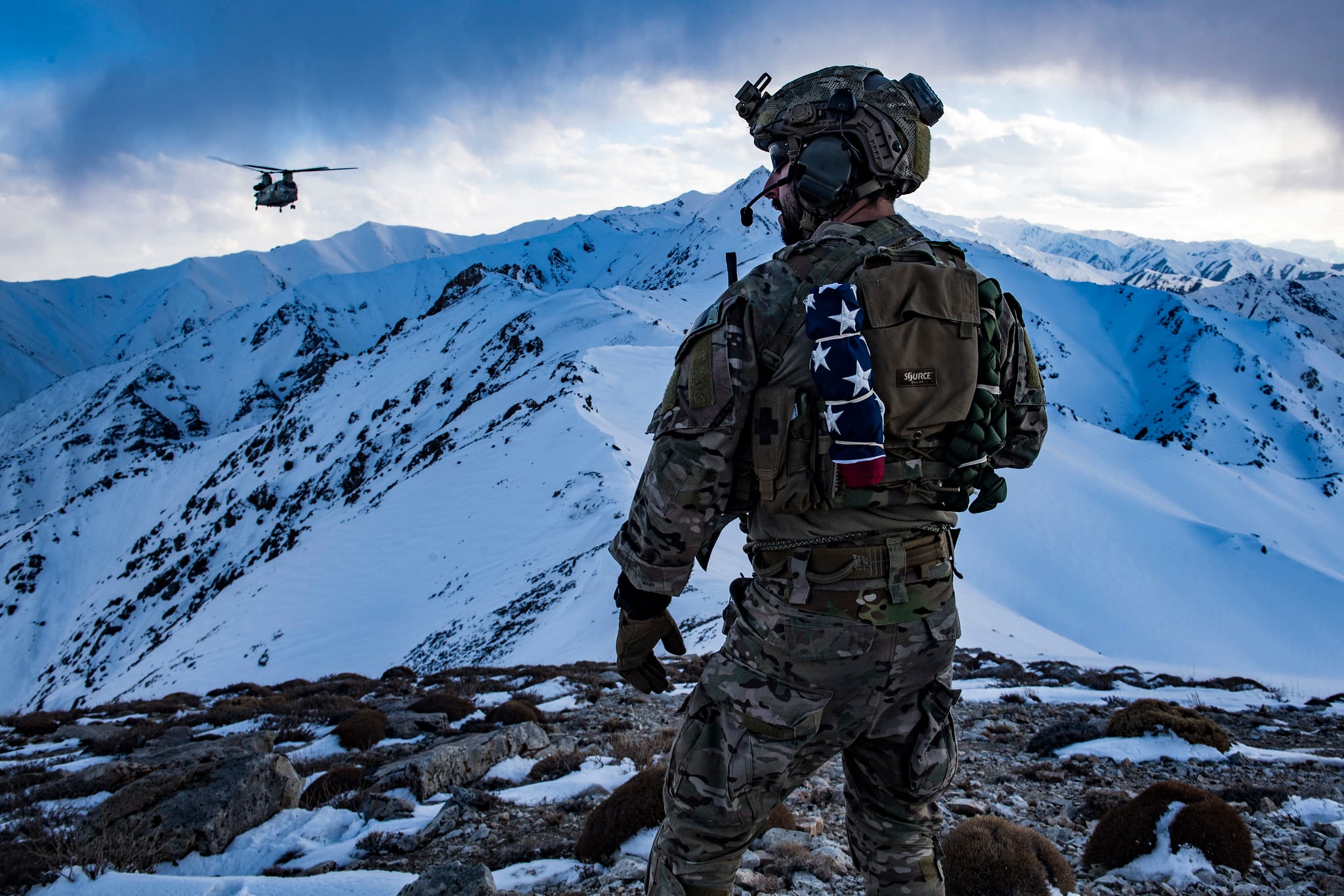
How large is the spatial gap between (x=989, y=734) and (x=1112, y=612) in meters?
23.8

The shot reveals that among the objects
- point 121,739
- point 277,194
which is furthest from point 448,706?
point 277,194

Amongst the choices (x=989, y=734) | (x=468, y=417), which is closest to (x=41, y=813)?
(x=989, y=734)

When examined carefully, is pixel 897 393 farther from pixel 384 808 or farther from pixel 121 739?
pixel 121 739

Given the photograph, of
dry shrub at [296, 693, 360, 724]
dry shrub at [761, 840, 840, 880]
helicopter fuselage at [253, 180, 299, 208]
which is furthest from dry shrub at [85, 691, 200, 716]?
helicopter fuselage at [253, 180, 299, 208]

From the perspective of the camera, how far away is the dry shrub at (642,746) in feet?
23.6

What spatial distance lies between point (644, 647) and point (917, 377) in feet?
4.50

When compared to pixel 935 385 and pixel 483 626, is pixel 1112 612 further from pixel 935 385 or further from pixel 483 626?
pixel 935 385

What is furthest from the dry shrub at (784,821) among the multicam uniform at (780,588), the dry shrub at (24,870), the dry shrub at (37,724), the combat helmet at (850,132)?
the dry shrub at (37,724)

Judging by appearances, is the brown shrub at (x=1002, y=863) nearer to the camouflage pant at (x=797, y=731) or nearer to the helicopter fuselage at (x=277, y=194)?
the camouflage pant at (x=797, y=731)

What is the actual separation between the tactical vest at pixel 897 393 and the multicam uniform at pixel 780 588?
11 mm

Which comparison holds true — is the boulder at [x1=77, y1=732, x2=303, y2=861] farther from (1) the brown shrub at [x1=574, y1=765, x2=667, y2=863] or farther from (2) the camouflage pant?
(2) the camouflage pant

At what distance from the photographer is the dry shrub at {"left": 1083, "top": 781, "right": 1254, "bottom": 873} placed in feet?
13.8

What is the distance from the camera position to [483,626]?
74.6ft

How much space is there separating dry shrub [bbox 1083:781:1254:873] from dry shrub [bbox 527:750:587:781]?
4.48m
